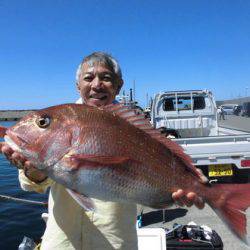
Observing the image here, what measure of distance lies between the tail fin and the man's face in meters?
1.08

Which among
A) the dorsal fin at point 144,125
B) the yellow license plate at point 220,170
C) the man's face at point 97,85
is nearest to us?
the dorsal fin at point 144,125

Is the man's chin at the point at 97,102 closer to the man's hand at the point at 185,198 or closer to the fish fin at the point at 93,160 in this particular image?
the fish fin at the point at 93,160

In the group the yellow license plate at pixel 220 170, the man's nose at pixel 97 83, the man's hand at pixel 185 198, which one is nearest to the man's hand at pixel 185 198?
the man's hand at pixel 185 198

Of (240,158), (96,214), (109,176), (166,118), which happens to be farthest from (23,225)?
(109,176)

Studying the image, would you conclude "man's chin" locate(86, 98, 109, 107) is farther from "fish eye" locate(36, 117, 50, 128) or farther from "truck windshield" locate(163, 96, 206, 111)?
"truck windshield" locate(163, 96, 206, 111)

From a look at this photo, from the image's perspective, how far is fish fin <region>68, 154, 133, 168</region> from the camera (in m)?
2.16

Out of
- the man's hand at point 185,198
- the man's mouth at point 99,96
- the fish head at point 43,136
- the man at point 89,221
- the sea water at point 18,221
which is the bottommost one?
the sea water at point 18,221

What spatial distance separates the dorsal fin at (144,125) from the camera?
8.01 feet

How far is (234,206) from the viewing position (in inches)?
91.4

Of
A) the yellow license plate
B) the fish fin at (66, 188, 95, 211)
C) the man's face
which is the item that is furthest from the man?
the yellow license plate

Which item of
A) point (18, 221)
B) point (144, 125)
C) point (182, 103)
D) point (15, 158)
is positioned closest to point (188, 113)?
point (182, 103)

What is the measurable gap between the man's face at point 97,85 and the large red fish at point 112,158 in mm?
465

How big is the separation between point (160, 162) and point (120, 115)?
0.39 meters

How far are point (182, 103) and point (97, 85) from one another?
1058 cm
